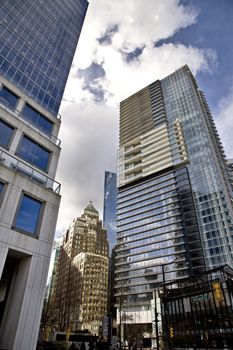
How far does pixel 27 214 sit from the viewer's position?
17.2 metres

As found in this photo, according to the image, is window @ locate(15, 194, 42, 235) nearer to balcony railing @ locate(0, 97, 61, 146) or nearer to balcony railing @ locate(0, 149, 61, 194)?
balcony railing @ locate(0, 149, 61, 194)

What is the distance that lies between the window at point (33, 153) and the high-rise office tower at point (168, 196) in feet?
193

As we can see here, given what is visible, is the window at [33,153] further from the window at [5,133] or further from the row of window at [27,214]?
the row of window at [27,214]

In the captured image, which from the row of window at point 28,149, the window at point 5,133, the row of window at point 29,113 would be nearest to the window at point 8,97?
the row of window at point 29,113

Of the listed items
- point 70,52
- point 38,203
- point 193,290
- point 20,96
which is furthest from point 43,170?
point 193,290

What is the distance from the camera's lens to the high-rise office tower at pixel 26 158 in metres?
15.0

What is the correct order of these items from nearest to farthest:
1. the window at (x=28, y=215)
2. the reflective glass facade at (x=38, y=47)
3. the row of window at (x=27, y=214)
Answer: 1. the row of window at (x=27, y=214)
2. the window at (x=28, y=215)
3. the reflective glass facade at (x=38, y=47)

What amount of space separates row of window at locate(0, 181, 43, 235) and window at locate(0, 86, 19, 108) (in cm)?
899

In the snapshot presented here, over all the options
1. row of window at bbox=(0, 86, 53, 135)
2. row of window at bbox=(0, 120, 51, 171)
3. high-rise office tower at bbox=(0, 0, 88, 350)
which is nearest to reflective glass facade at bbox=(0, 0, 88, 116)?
high-rise office tower at bbox=(0, 0, 88, 350)

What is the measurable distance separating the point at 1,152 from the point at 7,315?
34.5 feet

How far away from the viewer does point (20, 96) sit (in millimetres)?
23594

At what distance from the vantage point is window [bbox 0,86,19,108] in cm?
2189

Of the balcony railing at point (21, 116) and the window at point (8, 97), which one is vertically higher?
the window at point (8, 97)

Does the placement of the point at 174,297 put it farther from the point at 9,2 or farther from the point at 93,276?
the point at 93,276
